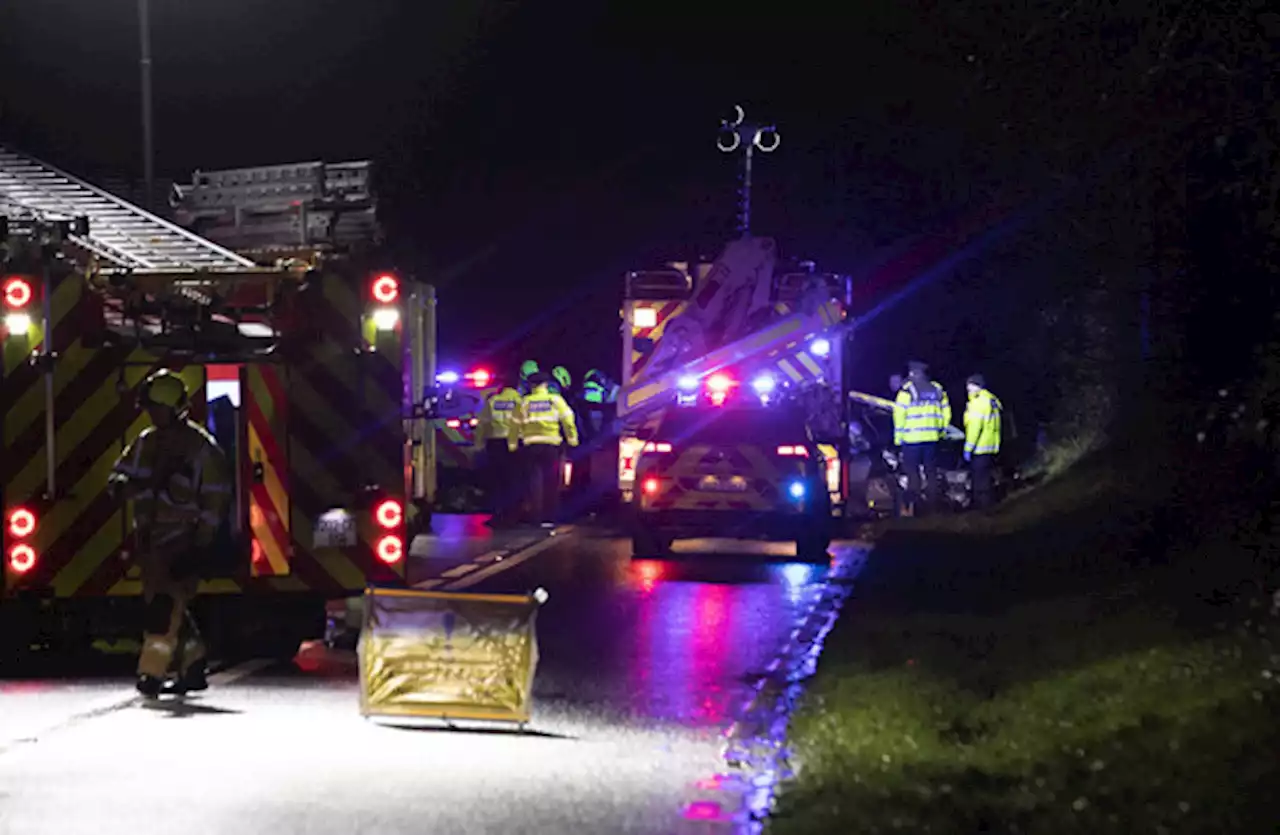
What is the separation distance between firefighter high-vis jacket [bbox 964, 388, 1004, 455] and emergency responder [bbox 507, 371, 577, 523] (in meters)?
4.72

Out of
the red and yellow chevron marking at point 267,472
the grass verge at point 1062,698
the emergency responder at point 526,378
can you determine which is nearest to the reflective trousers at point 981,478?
the emergency responder at point 526,378

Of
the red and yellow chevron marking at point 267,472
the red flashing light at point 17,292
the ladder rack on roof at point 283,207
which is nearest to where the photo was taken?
the red flashing light at point 17,292

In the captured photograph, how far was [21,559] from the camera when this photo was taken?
1145 cm

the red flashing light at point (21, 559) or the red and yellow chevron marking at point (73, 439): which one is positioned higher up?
the red and yellow chevron marking at point (73, 439)

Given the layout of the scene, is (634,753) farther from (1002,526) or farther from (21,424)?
(1002,526)

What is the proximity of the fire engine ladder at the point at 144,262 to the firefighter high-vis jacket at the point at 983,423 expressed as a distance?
38.2ft

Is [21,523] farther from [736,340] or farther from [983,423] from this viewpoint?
[983,423]

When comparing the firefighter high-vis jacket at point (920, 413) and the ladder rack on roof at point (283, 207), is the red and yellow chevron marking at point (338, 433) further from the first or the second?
the firefighter high-vis jacket at point (920, 413)

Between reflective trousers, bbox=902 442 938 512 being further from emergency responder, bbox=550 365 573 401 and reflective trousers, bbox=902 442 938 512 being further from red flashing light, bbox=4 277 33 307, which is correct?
red flashing light, bbox=4 277 33 307

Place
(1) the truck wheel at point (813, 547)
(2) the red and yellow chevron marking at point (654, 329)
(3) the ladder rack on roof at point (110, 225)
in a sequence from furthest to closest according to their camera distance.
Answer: (2) the red and yellow chevron marking at point (654, 329), (1) the truck wheel at point (813, 547), (3) the ladder rack on roof at point (110, 225)

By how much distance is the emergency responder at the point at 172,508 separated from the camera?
10562 mm

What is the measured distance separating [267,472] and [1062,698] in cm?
482

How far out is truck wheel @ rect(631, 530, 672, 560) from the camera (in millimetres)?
19328

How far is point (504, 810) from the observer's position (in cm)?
798
